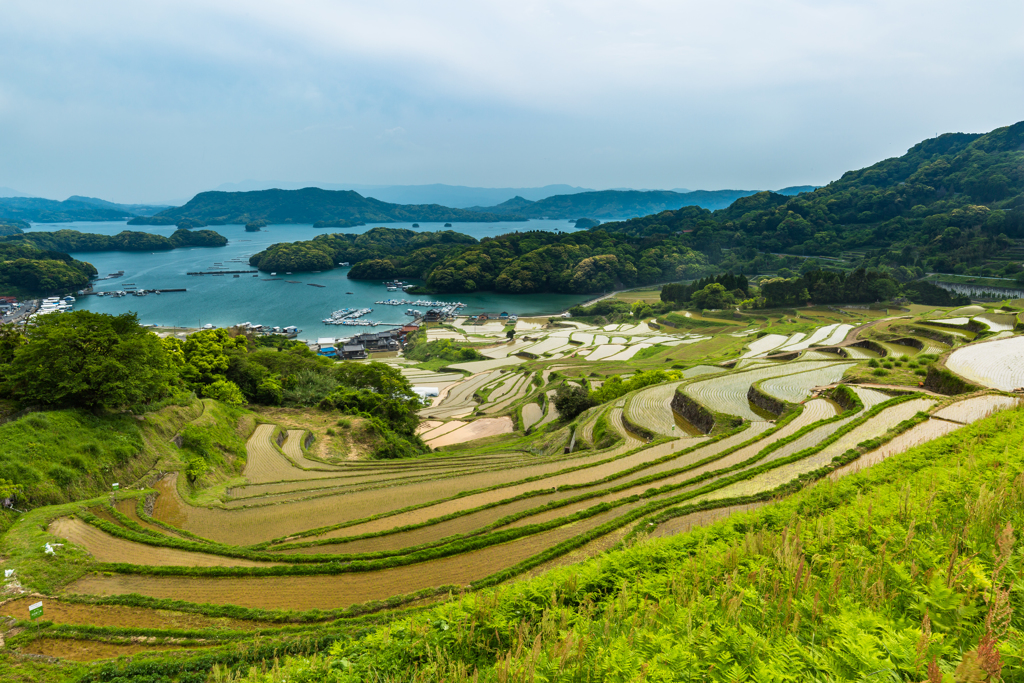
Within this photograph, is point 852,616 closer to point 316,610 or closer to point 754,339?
point 316,610

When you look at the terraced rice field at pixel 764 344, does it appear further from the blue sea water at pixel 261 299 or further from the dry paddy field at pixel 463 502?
the blue sea water at pixel 261 299

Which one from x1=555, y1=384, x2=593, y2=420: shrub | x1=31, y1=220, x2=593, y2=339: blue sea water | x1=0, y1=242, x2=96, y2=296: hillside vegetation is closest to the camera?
x1=555, y1=384, x2=593, y2=420: shrub

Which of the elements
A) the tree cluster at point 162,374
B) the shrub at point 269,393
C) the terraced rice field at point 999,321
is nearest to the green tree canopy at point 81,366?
the tree cluster at point 162,374

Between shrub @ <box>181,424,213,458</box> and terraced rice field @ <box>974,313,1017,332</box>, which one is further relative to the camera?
terraced rice field @ <box>974,313,1017,332</box>

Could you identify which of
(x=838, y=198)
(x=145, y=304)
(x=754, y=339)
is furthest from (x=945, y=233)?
(x=145, y=304)

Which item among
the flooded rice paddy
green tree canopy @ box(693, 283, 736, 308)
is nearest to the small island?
the flooded rice paddy

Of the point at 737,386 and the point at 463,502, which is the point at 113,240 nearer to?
the point at 463,502

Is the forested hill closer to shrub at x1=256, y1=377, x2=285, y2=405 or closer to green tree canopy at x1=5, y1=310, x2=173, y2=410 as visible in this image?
shrub at x1=256, y1=377, x2=285, y2=405
